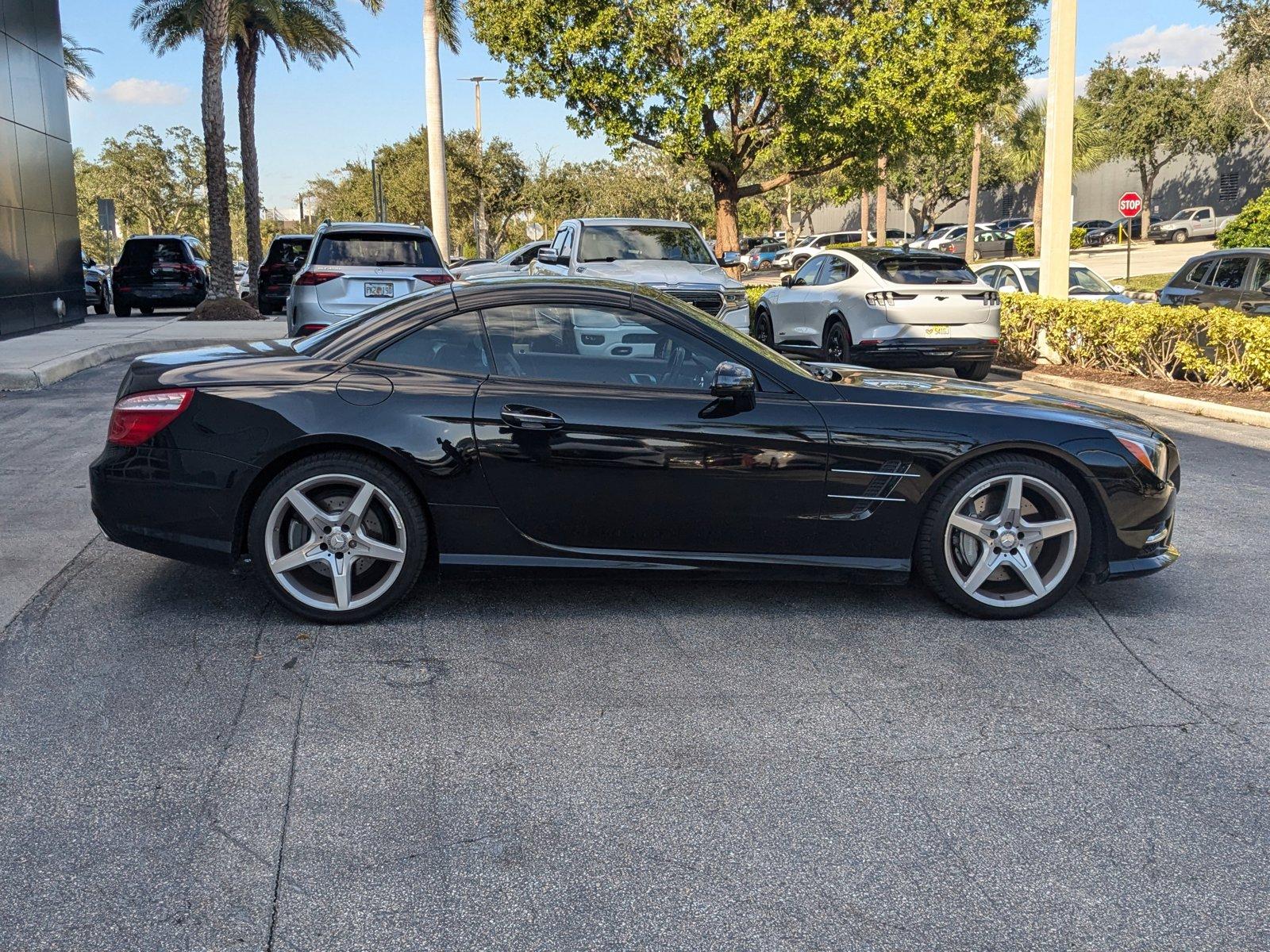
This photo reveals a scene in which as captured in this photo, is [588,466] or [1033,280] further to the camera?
[1033,280]

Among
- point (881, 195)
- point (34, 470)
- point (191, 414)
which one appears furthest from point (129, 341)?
point (881, 195)

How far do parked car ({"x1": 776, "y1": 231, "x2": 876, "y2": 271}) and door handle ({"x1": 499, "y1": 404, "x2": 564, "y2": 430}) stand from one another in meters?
39.3

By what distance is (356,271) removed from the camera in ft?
41.5

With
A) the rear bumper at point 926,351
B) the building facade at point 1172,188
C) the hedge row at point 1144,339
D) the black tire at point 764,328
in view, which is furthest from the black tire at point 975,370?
the building facade at point 1172,188

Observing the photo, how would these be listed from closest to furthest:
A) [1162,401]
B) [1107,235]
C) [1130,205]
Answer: [1162,401]
[1130,205]
[1107,235]

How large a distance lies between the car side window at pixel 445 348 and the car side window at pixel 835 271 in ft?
31.3

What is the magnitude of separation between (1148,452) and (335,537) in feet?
11.6

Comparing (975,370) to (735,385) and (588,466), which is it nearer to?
(735,385)

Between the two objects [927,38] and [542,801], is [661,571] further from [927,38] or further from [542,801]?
[927,38]

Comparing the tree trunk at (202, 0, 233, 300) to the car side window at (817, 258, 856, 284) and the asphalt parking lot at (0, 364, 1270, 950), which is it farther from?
the asphalt parking lot at (0, 364, 1270, 950)

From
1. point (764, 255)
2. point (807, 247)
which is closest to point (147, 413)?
point (807, 247)

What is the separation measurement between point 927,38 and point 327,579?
23159mm

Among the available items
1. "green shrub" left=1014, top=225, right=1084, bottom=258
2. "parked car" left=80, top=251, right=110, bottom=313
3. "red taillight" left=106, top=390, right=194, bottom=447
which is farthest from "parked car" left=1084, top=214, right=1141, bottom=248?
"red taillight" left=106, top=390, right=194, bottom=447

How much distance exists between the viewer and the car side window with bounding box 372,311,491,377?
16.7 ft
